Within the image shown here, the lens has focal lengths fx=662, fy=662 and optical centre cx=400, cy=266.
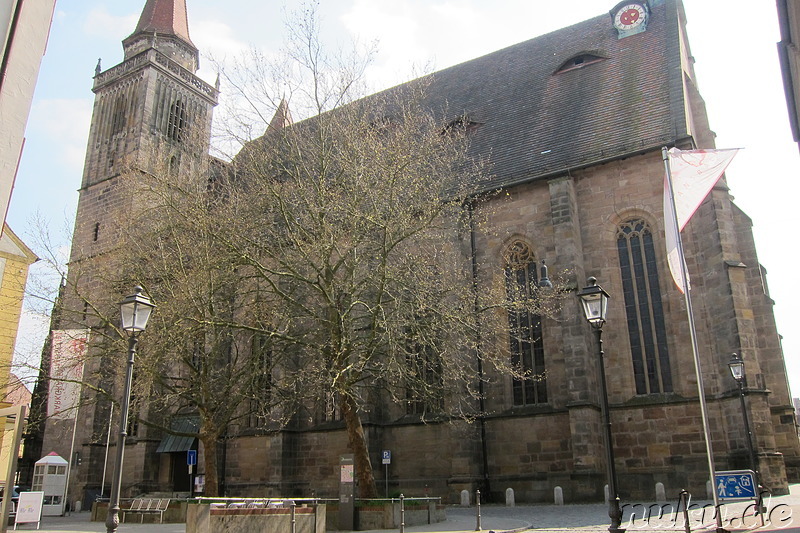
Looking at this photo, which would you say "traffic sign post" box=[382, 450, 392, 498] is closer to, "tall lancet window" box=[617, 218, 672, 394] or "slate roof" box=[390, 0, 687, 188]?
"tall lancet window" box=[617, 218, 672, 394]

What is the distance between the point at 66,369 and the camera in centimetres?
1781

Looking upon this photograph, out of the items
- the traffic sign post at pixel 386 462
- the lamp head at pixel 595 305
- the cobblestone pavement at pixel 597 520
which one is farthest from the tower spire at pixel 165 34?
the lamp head at pixel 595 305

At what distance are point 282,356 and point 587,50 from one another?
16.7 metres

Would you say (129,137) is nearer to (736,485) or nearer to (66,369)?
(66,369)

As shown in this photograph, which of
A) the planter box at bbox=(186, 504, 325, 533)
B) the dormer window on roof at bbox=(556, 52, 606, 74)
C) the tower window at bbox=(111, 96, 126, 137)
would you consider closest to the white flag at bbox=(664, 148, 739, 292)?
the planter box at bbox=(186, 504, 325, 533)

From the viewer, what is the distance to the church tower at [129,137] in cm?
2830

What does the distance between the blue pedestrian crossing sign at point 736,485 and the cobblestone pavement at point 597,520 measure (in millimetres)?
235

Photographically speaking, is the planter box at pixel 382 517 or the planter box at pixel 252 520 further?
the planter box at pixel 382 517

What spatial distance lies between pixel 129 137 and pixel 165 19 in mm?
7758

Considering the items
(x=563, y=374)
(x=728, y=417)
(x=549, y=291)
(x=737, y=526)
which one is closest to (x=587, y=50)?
(x=549, y=291)

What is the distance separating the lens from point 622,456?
1845cm

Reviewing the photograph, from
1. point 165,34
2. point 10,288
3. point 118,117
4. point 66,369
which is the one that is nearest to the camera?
point 66,369

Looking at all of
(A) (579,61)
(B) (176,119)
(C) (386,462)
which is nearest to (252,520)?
(C) (386,462)

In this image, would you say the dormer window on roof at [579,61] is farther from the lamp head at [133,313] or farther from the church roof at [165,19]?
the church roof at [165,19]
